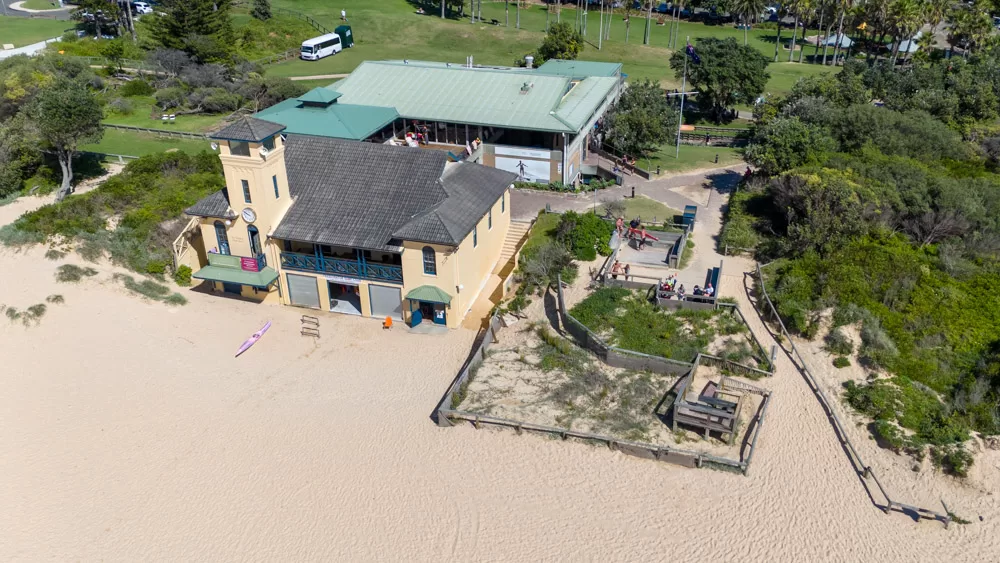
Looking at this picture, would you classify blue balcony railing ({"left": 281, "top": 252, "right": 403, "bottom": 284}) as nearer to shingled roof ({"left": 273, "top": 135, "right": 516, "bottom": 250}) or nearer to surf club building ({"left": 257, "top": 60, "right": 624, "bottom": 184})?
shingled roof ({"left": 273, "top": 135, "right": 516, "bottom": 250})

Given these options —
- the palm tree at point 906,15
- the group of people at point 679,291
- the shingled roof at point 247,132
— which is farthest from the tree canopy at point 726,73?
the shingled roof at point 247,132

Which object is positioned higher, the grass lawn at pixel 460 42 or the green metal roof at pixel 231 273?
the grass lawn at pixel 460 42

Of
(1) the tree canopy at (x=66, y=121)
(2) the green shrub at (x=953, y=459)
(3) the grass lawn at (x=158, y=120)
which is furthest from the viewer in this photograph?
(3) the grass lawn at (x=158, y=120)

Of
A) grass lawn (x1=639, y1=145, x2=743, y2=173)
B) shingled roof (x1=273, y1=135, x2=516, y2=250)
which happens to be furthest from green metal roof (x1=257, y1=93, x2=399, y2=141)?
grass lawn (x1=639, y1=145, x2=743, y2=173)

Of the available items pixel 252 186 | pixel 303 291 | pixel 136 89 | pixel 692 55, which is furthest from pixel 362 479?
pixel 136 89

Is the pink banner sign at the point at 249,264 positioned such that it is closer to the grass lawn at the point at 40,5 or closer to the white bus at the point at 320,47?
the white bus at the point at 320,47

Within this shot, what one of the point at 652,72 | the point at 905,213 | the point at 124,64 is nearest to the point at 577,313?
the point at 905,213

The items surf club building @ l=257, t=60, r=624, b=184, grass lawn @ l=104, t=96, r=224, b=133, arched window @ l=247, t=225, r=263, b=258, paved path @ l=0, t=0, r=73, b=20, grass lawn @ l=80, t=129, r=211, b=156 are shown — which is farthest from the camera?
paved path @ l=0, t=0, r=73, b=20
